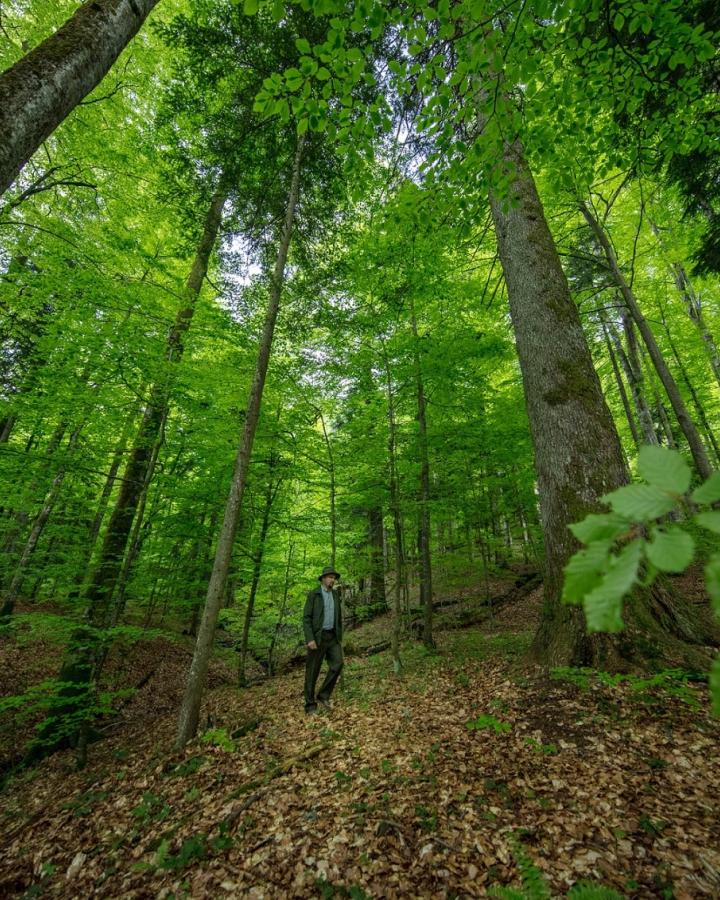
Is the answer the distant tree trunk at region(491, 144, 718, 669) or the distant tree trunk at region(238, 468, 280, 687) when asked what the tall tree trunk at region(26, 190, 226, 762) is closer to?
the distant tree trunk at region(238, 468, 280, 687)

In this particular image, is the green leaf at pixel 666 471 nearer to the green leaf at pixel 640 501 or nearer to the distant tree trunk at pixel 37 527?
the green leaf at pixel 640 501

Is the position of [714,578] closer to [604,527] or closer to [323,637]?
[604,527]

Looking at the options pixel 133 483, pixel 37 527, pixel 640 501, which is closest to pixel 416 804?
pixel 640 501

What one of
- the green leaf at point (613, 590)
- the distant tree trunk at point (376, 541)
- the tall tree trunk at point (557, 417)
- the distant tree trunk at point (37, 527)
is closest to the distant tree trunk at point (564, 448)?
the tall tree trunk at point (557, 417)

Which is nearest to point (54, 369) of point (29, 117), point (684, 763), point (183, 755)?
point (29, 117)

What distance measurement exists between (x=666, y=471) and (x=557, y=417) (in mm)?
4633

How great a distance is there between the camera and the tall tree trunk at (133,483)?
22.1 feet

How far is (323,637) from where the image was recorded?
654 centimetres

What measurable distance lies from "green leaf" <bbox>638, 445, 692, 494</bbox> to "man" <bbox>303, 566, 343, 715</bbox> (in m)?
6.18

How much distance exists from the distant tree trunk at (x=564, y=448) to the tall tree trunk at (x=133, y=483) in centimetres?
590

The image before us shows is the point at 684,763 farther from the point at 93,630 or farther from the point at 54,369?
the point at 54,369

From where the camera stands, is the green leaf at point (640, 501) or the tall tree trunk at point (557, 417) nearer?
the green leaf at point (640, 501)

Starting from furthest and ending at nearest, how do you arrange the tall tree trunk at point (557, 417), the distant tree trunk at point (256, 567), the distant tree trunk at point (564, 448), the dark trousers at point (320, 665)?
the distant tree trunk at point (256, 567) → the dark trousers at point (320, 665) → the tall tree trunk at point (557, 417) → the distant tree trunk at point (564, 448)

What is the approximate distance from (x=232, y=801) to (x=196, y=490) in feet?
17.4
